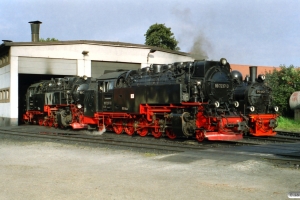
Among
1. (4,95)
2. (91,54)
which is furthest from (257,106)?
(4,95)

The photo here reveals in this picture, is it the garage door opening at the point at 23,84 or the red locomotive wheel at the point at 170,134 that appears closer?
the red locomotive wheel at the point at 170,134

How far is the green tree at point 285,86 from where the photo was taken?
→ 27953mm

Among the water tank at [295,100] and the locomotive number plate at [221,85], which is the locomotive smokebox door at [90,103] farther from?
the water tank at [295,100]

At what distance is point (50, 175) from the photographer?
880cm

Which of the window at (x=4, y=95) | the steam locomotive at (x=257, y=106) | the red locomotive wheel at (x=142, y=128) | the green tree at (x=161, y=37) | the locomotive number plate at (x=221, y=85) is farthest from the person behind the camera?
the green tree at (x=161, y=37)

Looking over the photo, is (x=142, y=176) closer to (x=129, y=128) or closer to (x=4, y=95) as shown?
(x=129, y=128)

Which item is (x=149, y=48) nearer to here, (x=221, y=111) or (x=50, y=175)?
(x=221, y=111)

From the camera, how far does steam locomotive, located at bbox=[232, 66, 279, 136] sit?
1764cm

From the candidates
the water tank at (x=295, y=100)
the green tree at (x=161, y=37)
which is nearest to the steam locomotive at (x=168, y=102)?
the water tank at (x=295, y=100)

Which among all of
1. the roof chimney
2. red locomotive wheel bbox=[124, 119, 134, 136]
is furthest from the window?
red locomotive wheel bbox=[124, 119, 134, 136]

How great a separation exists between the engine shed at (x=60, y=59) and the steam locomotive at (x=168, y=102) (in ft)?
24.8

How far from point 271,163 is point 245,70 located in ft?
143

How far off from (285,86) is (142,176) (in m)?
22.4

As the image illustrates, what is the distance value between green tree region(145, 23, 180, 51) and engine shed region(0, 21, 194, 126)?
87.3ft
